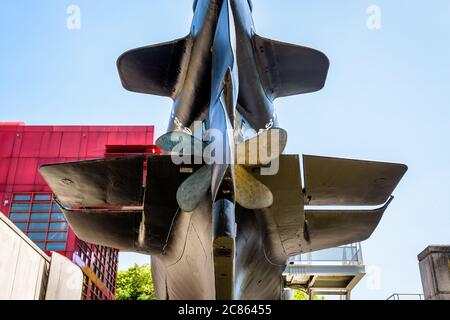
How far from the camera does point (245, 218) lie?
797 cm

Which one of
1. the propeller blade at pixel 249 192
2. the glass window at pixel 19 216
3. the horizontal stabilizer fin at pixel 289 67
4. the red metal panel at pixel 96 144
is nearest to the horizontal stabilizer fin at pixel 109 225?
the propeller blade at pixel 249 192

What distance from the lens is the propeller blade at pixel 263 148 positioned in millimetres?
6664

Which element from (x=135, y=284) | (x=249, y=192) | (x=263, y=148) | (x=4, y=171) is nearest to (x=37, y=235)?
(x=4, y=171)

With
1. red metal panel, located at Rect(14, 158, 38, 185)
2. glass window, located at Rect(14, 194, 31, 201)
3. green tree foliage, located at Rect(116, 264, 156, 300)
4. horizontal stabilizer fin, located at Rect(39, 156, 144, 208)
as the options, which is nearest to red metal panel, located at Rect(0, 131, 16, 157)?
red metal panel, located at Rect(14, 158, 38, 185)

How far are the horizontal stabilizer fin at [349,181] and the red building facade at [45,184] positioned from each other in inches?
621

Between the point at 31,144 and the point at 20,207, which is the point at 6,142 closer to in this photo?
the point at 31,144

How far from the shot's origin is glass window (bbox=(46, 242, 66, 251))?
21.7 meters

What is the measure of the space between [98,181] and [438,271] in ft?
19.5

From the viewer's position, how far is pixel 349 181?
7.33 m

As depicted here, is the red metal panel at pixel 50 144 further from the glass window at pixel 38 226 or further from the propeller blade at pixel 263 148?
the propeller blade at pixel 263 148

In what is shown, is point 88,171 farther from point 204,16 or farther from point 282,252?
point 282,252

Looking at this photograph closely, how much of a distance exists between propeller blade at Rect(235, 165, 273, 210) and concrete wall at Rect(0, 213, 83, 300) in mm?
3075

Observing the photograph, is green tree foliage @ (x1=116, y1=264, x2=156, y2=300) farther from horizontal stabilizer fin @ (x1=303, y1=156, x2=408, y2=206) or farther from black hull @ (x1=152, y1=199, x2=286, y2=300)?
horizontal stabilizer fin @ (x1=303, y1=156, x2=408, y2=206)
